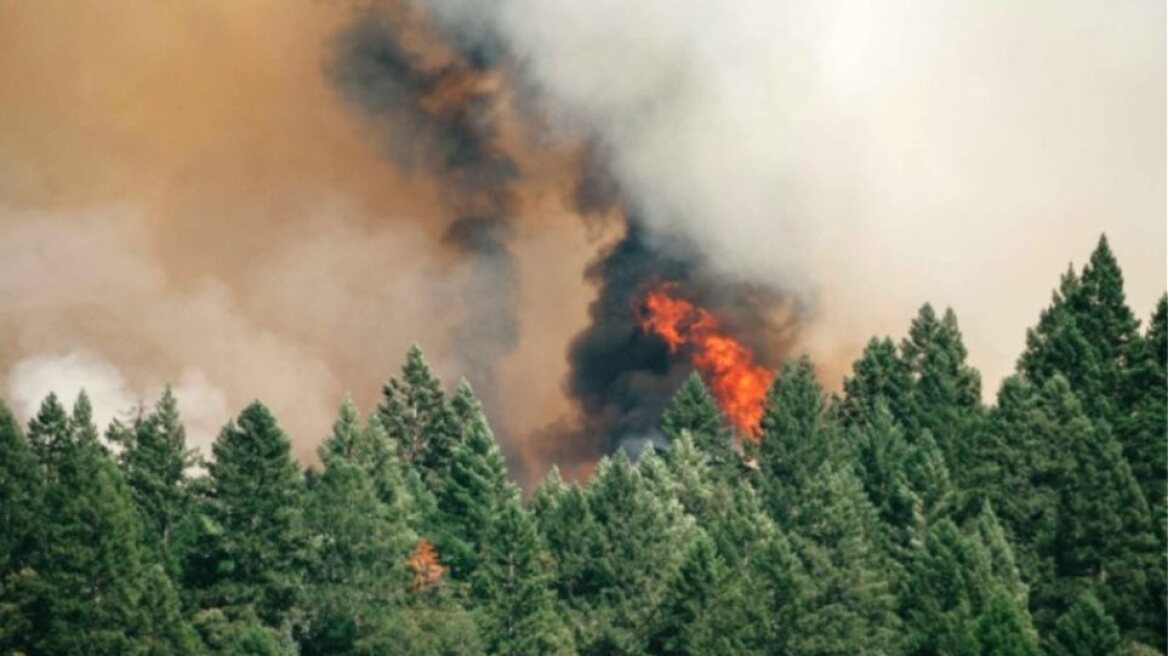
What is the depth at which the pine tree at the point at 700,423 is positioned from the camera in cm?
17675

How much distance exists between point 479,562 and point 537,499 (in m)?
7.83

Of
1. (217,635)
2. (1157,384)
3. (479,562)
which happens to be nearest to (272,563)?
(217,635)

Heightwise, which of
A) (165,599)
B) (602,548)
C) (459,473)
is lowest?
(165,599)

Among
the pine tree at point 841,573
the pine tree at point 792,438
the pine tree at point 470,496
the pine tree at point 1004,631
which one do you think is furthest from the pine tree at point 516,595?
the pine tree at point 1004,631

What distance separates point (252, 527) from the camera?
136m

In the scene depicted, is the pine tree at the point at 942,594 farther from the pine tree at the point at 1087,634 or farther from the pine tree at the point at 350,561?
the pine tree at the point at 350,561

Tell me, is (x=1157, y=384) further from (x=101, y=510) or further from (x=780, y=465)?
(x=101, y=510)

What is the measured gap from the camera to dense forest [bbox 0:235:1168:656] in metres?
125

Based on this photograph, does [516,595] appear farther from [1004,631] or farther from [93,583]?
[1004,631]

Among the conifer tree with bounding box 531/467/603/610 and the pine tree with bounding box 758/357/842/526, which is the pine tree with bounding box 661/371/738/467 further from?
the conifer tree with bounding box 531/467/603/610

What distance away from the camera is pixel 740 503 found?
147 m

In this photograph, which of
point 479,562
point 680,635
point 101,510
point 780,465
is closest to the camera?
point 101,510

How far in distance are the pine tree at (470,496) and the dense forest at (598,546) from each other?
208 mm

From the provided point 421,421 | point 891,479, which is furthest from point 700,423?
point 891,479
